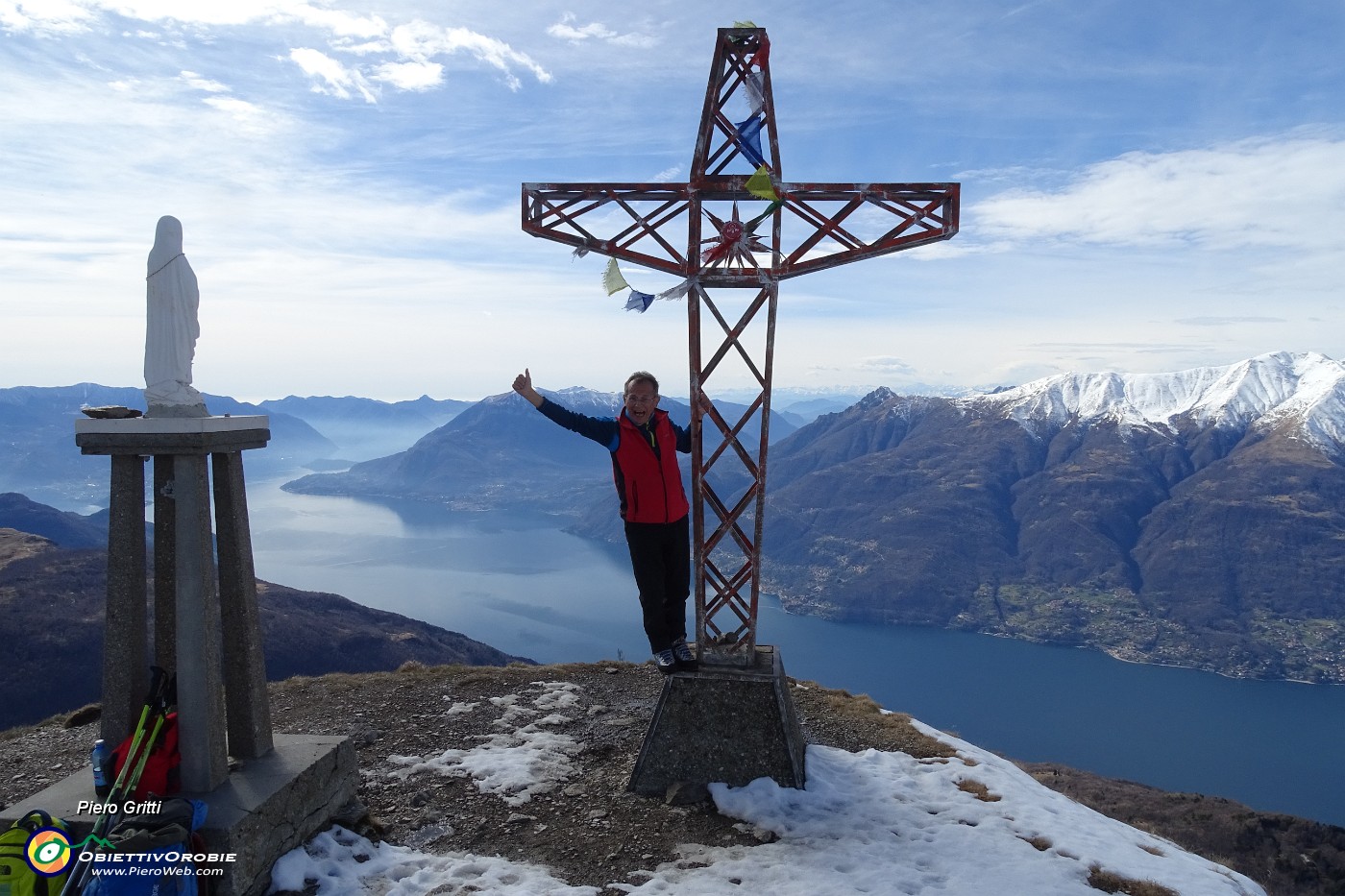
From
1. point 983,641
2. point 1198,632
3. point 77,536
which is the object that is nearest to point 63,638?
point 77,536

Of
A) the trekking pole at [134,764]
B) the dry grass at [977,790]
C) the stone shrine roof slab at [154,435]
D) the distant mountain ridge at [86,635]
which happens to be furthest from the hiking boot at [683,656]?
the distant mountain ridge at [86,635]

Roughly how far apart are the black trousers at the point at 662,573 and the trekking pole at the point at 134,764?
14.7 ft

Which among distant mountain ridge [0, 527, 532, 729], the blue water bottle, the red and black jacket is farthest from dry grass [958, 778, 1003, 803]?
distant mountain ridge [0, 527, 532, 729]

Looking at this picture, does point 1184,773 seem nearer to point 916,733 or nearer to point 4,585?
point 916,733

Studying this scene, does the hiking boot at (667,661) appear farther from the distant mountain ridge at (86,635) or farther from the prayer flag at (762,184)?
the distant mountain ridge at (86,635)

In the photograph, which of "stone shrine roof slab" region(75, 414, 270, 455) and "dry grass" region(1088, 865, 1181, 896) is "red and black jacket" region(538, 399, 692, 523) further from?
"dry grass" region(1088, 865, 1181, 896)

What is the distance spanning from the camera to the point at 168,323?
7059 mm

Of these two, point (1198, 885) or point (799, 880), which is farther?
point (1198, 885)

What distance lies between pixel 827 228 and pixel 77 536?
6521 inches

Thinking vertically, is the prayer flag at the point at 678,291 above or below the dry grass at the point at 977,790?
above

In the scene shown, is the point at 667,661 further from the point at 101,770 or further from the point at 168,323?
the point at 168,323

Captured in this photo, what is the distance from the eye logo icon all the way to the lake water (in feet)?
266

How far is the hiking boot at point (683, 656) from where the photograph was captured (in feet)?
30.3

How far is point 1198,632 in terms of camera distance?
533 feet
